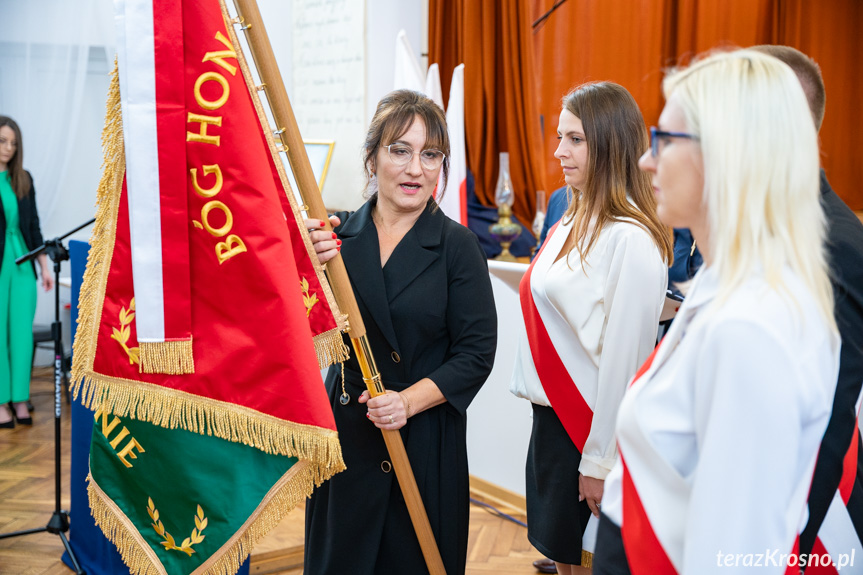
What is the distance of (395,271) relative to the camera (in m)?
1.72

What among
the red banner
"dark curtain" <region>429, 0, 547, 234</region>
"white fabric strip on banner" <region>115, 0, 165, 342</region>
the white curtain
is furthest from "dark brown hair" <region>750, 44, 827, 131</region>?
the white curtain

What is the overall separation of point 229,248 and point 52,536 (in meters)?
2.10

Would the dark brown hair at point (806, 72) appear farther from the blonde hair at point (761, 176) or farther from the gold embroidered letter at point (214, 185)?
the gold embroidered letter at point (214, 185)

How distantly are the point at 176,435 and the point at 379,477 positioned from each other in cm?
48

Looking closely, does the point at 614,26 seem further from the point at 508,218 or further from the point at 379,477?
the point at 379,477

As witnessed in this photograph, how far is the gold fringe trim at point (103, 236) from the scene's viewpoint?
138cm

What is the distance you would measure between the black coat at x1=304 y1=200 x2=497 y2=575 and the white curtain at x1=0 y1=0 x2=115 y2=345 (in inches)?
170

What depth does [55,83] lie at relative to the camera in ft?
17.5

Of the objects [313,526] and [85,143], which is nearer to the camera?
[313,526]

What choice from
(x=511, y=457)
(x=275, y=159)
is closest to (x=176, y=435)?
(x=275, y=159)

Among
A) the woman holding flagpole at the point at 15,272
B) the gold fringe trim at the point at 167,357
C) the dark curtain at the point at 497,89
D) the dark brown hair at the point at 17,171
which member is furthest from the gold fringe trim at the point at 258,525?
the dark brown hair at the point at 17,171

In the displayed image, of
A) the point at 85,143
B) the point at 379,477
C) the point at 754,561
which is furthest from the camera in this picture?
the point at 85,143

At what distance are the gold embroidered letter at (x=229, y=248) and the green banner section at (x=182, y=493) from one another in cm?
35

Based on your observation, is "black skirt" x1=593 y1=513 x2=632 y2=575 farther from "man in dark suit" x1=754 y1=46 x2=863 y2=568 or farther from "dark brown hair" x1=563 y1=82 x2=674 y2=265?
"dark brown hair" x1=563 y1=82 x2=674 y2=265
